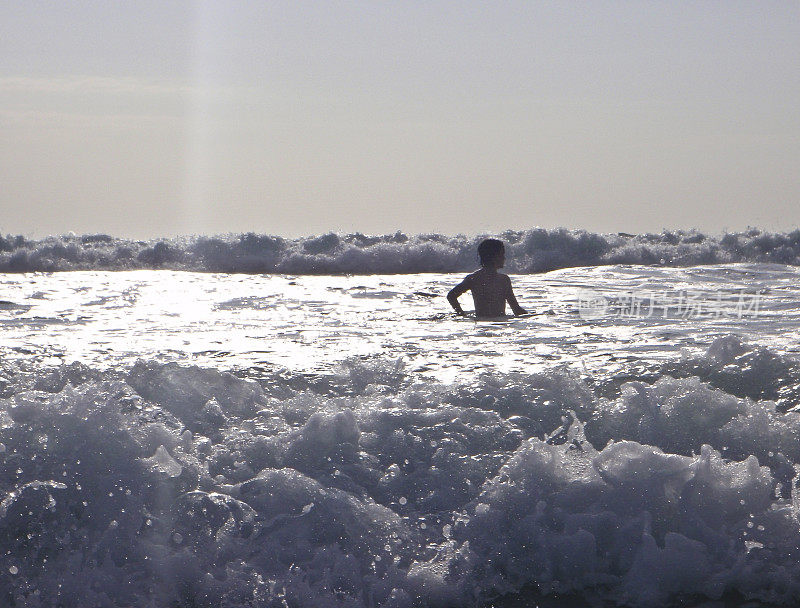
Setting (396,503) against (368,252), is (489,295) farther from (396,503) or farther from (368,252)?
(368,252)

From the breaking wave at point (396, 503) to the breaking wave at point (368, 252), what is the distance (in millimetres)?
12326

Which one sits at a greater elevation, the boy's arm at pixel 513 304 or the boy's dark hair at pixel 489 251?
the boy's dark hair at pixel 489 251

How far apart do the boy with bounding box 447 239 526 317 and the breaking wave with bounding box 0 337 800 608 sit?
4204 mm

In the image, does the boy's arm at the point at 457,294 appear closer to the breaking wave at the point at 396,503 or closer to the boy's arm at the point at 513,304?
the boy's arm at the point at 513,304

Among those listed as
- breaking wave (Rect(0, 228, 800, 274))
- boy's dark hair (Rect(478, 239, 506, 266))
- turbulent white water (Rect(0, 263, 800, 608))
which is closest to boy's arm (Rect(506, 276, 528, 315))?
boy's dark hair (Rect(478, 239, 506, 266))

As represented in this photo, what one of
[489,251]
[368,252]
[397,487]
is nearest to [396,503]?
[397,487]

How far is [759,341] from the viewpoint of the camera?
6.37 m

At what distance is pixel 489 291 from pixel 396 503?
16.8 feet

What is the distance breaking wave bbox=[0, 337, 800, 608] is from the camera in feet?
9.14

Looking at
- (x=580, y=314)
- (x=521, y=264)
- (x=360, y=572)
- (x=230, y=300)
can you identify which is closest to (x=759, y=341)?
(x=580, y=314)

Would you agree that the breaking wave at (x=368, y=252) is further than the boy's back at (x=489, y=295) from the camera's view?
Yes

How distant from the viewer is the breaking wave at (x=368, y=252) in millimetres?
16312

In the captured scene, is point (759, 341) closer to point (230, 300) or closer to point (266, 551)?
point (266, 551)

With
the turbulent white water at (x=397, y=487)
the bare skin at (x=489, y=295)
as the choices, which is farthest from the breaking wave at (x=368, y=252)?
the turbulent white water at (x=397, y=487)
